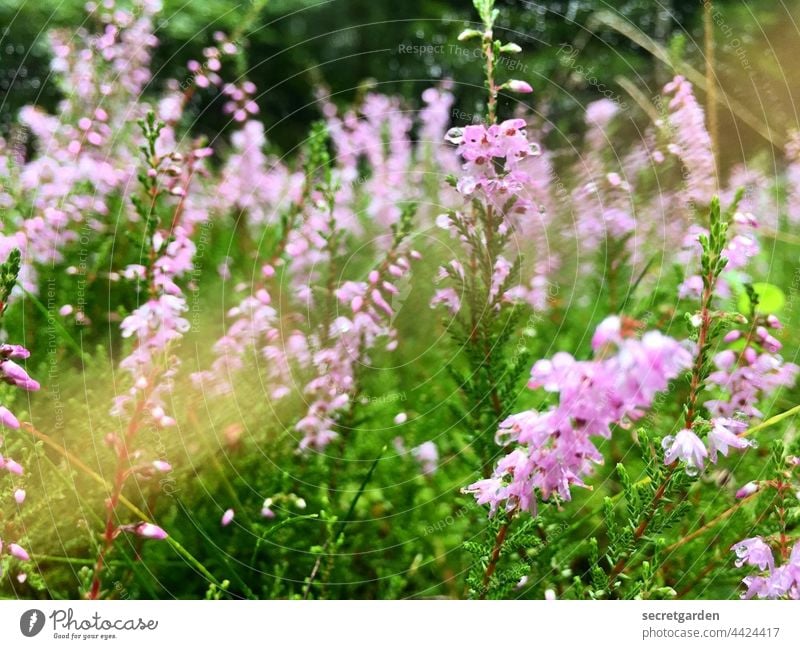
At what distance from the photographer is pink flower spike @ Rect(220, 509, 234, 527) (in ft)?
3.39

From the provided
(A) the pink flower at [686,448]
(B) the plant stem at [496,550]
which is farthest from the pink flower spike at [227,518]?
(A) the pink flower at [686,448]

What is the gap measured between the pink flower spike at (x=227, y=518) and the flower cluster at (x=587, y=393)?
48cm

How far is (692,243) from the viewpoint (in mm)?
1145

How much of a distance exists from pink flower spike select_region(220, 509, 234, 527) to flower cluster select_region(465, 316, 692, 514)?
480 mm

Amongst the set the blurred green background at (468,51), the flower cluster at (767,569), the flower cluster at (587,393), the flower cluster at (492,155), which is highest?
the blurred green background at (468,51)

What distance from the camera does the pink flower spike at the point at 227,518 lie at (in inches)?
40.7

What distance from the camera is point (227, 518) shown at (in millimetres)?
1039

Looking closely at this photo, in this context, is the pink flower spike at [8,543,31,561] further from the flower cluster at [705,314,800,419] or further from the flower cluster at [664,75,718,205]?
the flower cluster at [664,75,718,205]

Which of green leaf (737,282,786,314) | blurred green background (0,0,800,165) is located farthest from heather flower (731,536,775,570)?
blurred green background (0,0,800,165)

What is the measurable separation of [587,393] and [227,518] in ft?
2.00

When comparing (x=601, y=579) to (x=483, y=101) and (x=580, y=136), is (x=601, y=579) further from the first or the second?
(x=580, y=136)

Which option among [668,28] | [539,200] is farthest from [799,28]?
[539,200]

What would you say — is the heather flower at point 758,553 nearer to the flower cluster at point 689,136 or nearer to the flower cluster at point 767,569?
the flower cluster at point 767,569

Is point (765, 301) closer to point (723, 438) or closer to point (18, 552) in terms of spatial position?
point (723, 438)
